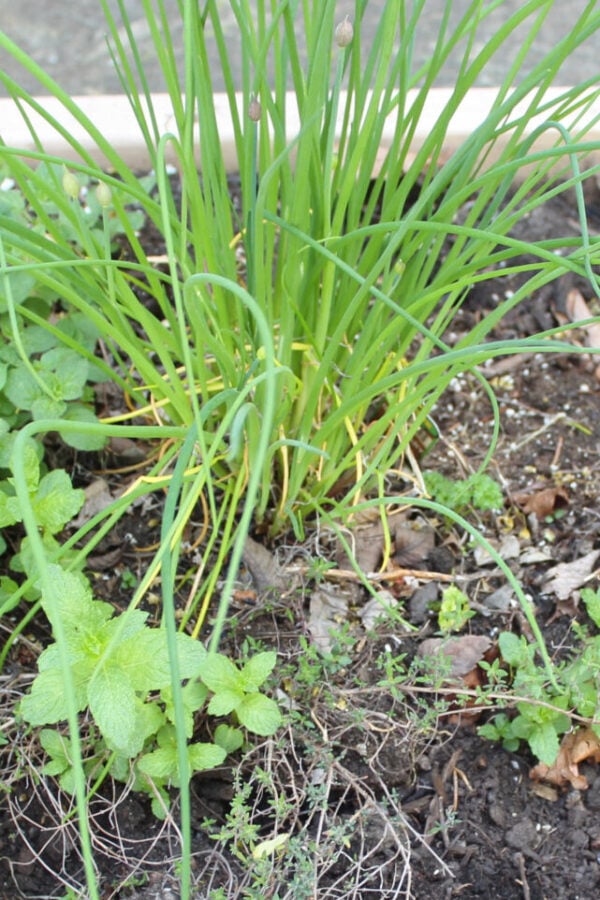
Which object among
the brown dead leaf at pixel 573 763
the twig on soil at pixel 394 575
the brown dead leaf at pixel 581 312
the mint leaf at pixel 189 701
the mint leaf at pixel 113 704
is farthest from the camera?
the brown dead leaf at pixel 581 312

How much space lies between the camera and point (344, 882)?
2.87 feet

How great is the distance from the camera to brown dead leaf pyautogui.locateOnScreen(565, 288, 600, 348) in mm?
1362

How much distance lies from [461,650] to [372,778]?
0.58 ft

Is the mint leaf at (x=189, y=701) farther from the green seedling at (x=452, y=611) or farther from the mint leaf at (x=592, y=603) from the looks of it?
the mint leaf at (x=592, y=603)

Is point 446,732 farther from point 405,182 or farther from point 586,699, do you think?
point 405,182

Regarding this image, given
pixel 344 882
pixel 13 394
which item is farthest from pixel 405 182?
pixel 344 882

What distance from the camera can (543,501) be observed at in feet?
3.80

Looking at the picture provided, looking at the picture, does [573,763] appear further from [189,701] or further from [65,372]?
A: [65,372]

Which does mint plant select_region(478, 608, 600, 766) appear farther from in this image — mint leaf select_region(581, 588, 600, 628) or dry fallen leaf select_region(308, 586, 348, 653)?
dry fallen leaf select_region(308, 586, 348, 653)

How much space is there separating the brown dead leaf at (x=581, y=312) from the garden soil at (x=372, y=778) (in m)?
0.29

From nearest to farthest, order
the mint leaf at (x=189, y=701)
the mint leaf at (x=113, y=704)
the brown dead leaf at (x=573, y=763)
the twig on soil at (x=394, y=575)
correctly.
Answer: the mint leaf at (x=113, y=704) < the mint leaf at (x=189, y=701) < the brown dead leaf at (x=573, y=763) < the twig on soil at (x=394, y=575)

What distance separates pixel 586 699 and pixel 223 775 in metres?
0.38

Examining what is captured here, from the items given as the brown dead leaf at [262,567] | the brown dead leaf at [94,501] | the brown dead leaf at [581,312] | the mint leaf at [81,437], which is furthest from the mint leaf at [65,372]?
the brown dead leaf at [581,312]

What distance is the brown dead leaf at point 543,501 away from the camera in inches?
45.5
